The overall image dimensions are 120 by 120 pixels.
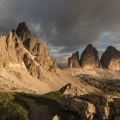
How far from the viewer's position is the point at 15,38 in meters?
111

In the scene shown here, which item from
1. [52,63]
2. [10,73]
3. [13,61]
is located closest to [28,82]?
[10,73]

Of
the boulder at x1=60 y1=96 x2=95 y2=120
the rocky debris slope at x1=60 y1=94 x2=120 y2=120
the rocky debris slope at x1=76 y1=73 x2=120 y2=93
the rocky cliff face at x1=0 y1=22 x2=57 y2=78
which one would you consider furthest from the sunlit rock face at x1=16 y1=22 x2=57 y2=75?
the rocky debris slope at x1=60 y1=94 x2=120 y2=120

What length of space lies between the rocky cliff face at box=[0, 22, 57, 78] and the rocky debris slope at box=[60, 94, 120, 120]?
225 ft

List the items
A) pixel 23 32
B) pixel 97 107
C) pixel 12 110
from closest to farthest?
pixel 97 107 → pixel 12 110 → pixel 23 32

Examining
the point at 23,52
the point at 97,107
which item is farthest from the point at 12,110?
the point at 23,52

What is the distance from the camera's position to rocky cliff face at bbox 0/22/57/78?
3537 inches

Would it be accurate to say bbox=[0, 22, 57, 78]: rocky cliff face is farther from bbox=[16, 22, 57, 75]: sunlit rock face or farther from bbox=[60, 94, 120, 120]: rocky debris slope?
bbox=[60, 94, 120, 120]: rocky debris slope

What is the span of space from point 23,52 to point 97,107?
301 ft

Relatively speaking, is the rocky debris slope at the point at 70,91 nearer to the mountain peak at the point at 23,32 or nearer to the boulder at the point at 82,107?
the boulder at the point at 82,107

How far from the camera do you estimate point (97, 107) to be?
1869 centimetres

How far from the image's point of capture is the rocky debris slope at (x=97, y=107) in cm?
1814

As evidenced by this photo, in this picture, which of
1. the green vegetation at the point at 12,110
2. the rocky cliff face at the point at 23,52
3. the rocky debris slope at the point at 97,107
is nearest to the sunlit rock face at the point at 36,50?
the rocky cliff face at the point at 23,52

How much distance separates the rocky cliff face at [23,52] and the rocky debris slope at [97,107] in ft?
225

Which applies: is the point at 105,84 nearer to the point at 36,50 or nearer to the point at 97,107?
the point at 36,50
